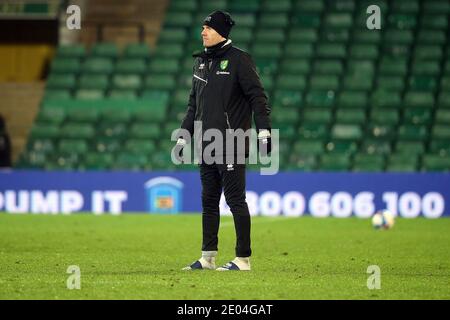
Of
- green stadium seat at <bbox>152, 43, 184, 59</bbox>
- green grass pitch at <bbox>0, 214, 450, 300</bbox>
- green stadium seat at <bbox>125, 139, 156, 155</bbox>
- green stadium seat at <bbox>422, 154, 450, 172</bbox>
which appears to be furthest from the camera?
green stadium seat at <bbox>152, 43, 184, 59</bbox>

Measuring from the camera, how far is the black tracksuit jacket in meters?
9.66

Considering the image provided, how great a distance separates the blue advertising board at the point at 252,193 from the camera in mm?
19109

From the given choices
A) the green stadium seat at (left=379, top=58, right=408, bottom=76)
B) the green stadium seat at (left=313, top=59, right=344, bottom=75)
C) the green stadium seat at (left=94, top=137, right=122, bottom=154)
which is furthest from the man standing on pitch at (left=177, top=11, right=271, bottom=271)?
the green stadium seat at (left=379, top=58, right=408, bottom=76)

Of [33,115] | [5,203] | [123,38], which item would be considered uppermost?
[123,38]

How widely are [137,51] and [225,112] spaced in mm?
14731

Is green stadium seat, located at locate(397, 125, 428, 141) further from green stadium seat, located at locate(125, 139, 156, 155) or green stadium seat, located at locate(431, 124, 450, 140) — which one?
green stadium seat, located at locate(125, 139, 156, 155)

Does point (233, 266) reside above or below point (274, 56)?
below

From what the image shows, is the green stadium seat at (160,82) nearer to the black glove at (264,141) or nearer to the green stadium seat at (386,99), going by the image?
the green stadium seat at (386,99)

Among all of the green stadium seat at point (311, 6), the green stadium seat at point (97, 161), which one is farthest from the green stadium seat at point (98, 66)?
the green stadium seat at point (311, 6)

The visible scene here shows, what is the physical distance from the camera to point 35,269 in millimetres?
9852

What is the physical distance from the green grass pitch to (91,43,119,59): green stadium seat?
6.39 meters

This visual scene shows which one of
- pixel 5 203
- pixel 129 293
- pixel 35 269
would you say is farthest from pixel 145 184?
pixel 129 293

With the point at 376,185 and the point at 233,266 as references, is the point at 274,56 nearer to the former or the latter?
the point at 376,185
